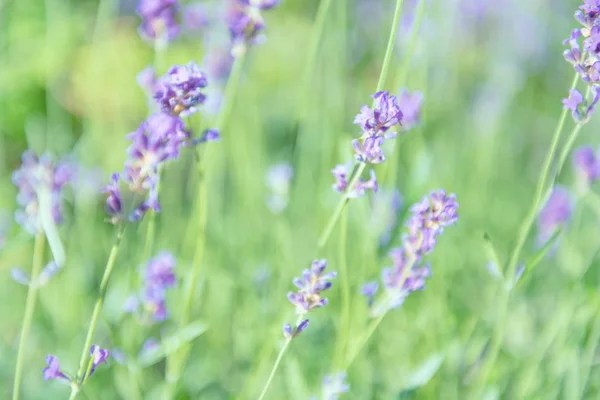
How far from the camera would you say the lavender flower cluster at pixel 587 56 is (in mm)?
812

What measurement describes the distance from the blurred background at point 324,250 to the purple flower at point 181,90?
1.22ft

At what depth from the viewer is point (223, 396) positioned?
4.50 ft

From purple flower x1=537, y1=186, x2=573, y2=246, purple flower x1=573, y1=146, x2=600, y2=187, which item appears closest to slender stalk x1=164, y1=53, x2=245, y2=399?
purple flower x1=573, y1=146, x2=600, y2=187

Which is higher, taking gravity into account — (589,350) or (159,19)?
(159,19)

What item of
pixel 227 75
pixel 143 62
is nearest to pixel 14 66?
pixel 143 62

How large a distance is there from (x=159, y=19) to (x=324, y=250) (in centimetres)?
79

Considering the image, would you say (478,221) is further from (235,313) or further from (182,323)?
(182,323)

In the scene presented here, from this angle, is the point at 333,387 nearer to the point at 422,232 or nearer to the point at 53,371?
the point at 422,232

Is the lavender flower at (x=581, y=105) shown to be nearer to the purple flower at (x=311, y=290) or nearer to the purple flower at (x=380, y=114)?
the purple flower at (x=380, y=114)

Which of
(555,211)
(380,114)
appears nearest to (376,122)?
(380,114)

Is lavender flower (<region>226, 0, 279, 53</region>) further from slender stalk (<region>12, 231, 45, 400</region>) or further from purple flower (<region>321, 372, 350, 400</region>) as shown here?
purple flower (<region>321, 372, 350, 400</region>)

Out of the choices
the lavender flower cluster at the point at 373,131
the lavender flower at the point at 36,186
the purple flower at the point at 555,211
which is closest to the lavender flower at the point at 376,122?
the lavender flower cluster at the point at 373,131

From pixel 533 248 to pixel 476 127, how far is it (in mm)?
656

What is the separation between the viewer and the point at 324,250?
1.79 metres
